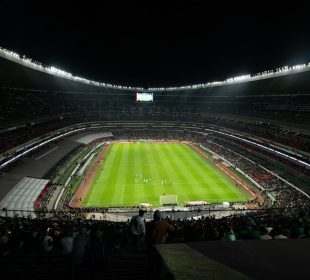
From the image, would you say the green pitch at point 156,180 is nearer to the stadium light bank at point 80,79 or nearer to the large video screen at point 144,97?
the stadium light bank at point 80,79

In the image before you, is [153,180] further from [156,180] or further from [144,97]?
[144,97]

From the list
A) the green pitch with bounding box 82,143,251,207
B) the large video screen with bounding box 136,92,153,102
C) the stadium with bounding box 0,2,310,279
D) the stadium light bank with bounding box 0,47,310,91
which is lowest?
the green pitch with bounding box 82,143,251,207

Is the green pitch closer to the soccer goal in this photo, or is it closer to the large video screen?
the soccer goal

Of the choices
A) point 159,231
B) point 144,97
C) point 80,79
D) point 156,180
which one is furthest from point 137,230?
point 144,97

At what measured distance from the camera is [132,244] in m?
8.73

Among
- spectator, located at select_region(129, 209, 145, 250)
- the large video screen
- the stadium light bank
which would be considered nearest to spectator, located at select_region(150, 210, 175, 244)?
spectator, located at select_region(129, 209, 145, 250)

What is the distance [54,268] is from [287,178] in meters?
43.2

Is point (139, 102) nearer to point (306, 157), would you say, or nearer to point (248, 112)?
point (248, 112)

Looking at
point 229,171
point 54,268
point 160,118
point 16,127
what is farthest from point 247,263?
point 160,118

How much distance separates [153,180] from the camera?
49625 millimetres

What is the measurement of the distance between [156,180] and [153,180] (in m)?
0.42

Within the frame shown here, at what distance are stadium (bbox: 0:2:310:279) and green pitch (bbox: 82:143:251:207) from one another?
202 millimetres

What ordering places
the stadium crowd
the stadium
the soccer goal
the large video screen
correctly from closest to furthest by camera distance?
the stadium, the stadium crowd, the soccer goal, the large video screen

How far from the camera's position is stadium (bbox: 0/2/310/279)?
248 inches
